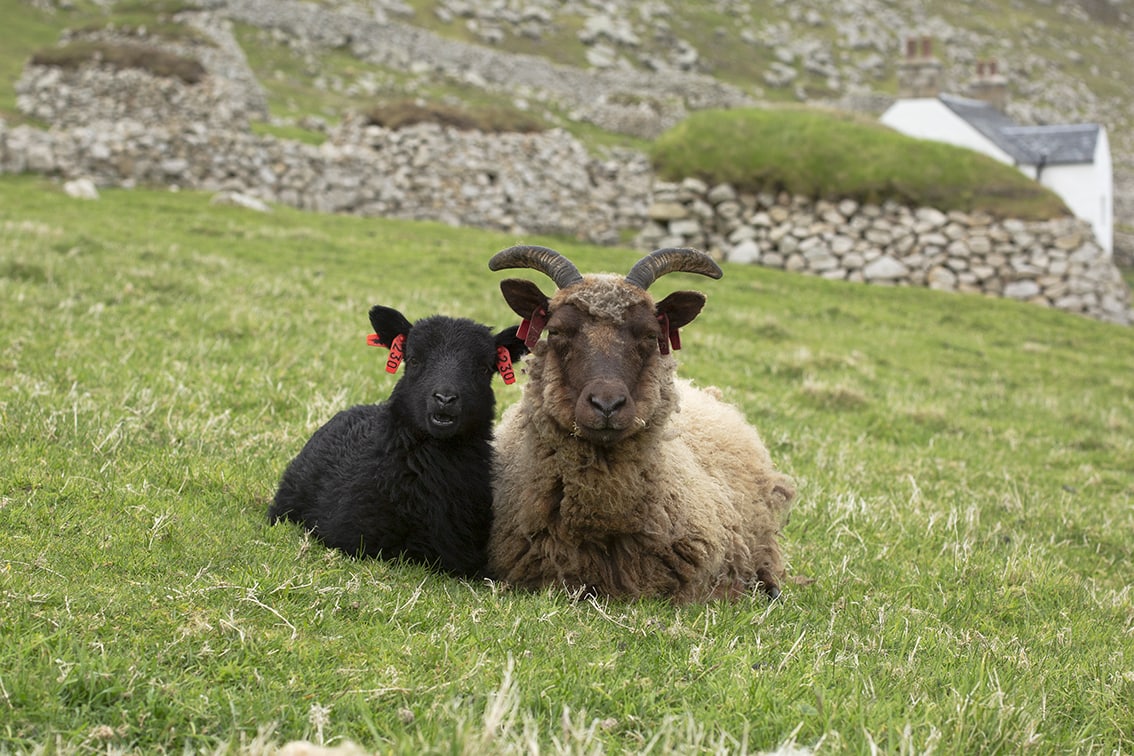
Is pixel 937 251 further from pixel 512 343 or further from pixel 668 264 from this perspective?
pixel 512 343

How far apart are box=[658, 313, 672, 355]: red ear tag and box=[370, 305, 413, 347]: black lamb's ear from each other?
4.94 ft

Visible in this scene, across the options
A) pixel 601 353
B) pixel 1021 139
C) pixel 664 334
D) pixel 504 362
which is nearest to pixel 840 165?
pixel 1021 139

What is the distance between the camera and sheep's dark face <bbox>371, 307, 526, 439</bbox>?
523 centimetres

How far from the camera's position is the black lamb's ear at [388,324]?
5723 millimetres

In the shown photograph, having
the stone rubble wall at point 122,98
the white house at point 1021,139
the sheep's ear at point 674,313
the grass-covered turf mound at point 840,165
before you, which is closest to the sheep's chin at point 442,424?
the sheep's ear at point 674,313

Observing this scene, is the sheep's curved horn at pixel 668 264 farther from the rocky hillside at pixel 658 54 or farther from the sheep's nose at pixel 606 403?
the rocky hillside at pixel 658 54

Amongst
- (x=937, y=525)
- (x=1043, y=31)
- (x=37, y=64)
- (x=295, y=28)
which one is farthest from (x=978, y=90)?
(x=1043, y=31)

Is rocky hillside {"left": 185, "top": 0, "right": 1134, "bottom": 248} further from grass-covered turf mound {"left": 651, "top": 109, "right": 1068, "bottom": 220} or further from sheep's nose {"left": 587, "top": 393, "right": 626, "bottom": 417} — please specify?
sheep's nose {"left": 587, "top": 393, "right": 626, "bottom": 417}

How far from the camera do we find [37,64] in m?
32.2

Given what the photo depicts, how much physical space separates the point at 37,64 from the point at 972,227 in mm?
30572

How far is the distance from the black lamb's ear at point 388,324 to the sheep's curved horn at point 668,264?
1.40 m

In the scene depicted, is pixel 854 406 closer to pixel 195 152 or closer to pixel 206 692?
pixel 206 692

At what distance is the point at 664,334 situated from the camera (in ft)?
18.8

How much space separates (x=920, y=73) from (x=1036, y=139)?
556cm
